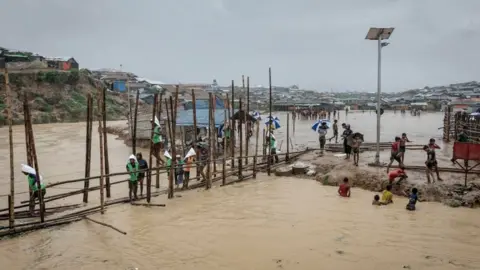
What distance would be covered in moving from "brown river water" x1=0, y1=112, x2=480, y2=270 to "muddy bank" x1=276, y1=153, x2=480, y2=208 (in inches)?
16.5

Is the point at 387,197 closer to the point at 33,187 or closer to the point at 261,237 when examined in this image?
the point at 261,237

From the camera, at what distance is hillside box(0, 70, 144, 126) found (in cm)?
4122

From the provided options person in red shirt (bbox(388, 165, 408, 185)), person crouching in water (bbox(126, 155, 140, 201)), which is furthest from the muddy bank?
person crouching in water (bbox(126, 155, 140, 201))

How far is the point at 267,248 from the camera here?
24.7ft

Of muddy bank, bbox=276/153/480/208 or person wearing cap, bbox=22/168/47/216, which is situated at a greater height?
person wearing cap, bbox=22/168/47/216

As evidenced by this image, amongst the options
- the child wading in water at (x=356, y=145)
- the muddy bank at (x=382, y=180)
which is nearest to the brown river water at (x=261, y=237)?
the muddy bank at (x=382, y=180)

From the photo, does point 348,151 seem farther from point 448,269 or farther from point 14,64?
point 14,64

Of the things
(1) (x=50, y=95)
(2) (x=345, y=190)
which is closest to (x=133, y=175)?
(2) (x=345, y=190)

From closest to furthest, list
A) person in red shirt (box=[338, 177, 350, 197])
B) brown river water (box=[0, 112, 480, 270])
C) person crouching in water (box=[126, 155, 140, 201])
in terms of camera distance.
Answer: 1. brown river water (box=[0, 112, 480, 270])
2. person crouching in water (box=[126, 155, 140, 201])
3. person in red shirt (box=[338, 177, 350, 197])

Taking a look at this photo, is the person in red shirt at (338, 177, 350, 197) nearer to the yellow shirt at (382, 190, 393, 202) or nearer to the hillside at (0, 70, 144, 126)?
the yellow shirt at (382, 190, 393, 202)

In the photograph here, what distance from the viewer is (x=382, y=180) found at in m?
11.6

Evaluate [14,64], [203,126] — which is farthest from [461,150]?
[14,64]

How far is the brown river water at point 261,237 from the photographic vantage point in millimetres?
7023

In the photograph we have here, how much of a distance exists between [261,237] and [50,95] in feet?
140
